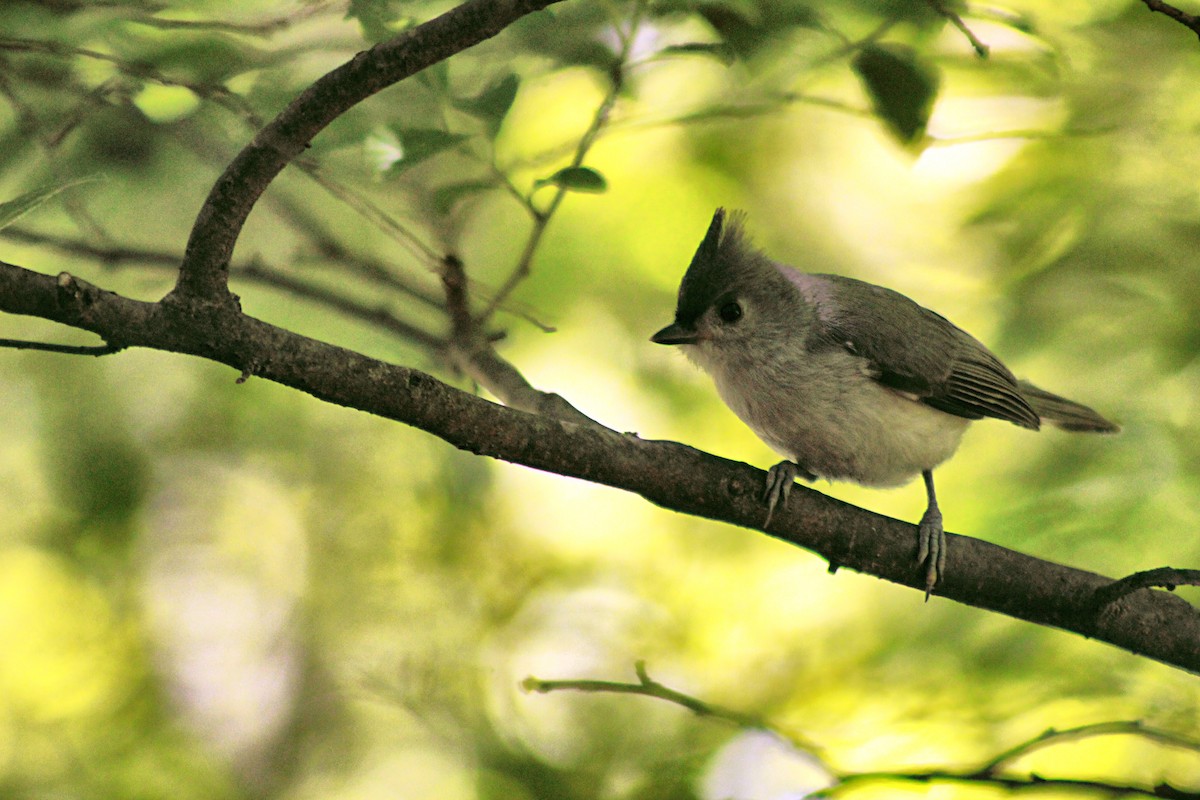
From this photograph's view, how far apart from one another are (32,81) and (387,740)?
6.44 ft

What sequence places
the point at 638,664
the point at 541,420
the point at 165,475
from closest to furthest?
the point at 541,420 < the point at 638,664 < the point at 165,475

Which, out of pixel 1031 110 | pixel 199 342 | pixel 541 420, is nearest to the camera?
pixel 199 342

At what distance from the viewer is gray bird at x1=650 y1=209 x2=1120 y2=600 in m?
2.32

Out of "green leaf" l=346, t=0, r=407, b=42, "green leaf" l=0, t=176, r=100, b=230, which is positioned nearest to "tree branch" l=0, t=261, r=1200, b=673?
"green leaf" l=0, t=176, r=100, b=230

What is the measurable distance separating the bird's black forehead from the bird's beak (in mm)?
28

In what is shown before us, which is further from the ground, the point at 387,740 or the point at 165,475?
the point at 165,475

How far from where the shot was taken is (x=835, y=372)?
2.36m

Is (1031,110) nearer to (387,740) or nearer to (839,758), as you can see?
(839,758)

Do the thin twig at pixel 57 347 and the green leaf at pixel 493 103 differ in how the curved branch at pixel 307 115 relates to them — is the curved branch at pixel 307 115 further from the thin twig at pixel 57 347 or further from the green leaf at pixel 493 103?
the green leaf at pixel 493 103

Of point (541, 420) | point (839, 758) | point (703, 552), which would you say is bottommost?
point (839, 758)

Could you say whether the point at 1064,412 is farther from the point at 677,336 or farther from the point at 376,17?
the point at 376,17

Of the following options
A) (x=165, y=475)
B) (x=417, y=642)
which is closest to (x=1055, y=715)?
(x=417, y=642)

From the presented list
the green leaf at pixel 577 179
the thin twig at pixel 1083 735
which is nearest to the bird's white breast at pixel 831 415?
the thin twig at pixel 1083 735

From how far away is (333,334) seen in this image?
2654 millimetres
